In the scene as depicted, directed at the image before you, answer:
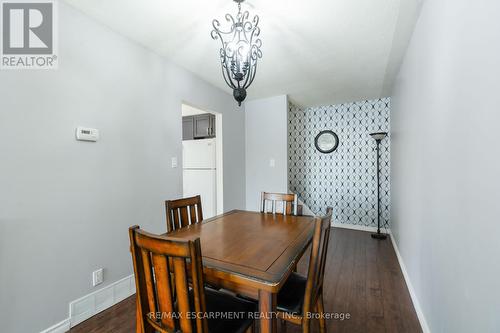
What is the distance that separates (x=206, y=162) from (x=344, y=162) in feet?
8.75

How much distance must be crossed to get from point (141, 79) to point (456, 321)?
2.95 meters

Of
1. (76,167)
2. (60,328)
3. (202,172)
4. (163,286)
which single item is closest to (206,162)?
(202,172)

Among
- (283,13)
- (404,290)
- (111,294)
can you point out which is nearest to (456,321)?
(404,290)

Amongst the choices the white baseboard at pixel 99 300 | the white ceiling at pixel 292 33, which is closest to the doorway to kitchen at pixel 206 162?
the white ceiling at pixel 292 33

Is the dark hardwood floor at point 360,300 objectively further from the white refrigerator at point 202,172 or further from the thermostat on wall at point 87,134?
the white refrigerator at point 202,172

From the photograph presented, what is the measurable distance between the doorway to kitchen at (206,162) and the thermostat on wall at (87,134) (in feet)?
5.50

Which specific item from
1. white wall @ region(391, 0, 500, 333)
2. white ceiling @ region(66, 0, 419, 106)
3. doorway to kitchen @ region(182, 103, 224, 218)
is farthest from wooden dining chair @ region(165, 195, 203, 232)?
white wall @ region(391, 0, 500, 333)

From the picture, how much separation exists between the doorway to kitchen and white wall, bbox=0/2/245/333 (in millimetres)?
1007

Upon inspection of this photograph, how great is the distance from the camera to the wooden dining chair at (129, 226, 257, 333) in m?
0.86

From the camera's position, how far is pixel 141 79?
226 centimetres

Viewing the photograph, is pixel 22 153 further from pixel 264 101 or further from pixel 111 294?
pixel 264 101

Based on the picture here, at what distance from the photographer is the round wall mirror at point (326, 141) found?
172 inches

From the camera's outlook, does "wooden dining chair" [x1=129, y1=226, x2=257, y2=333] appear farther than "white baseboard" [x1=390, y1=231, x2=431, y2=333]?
Result: No

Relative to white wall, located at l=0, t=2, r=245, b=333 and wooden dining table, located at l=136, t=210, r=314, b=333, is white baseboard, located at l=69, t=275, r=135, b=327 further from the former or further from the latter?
wooden dining table, located at l=136, t=210, r=314, b=333
